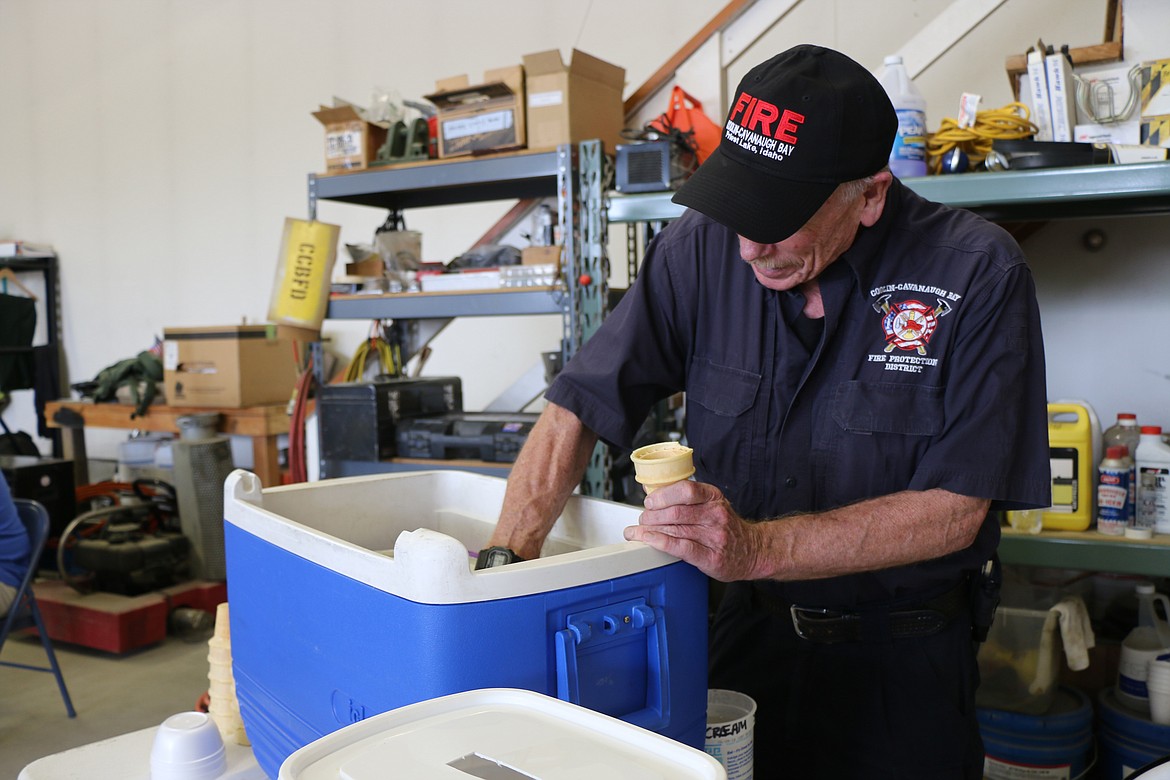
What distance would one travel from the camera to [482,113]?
2645 mm

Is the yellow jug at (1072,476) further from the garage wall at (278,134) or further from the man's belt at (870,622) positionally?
the man's belt at (870,622)

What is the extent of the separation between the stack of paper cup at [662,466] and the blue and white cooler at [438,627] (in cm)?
8

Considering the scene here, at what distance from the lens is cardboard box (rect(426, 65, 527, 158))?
2.58m

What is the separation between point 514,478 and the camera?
120cm

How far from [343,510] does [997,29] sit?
2876 millimetres

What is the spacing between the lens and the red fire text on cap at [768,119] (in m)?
1.10

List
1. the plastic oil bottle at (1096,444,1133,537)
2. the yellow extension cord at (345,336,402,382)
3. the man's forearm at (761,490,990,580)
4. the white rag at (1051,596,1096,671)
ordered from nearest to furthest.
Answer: the man's forearm at (761,490,990,580)
the plastic oil bottle at (1096,444,1133,537)
the white rag at (1051,596,1096,671)
the yellow extension cord at (345,336,402,382)

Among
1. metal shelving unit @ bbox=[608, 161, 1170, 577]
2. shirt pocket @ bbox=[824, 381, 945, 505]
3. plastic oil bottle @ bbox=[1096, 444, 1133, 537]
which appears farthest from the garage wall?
shirt pocket @ bbox=[824, 381, 945, 505]

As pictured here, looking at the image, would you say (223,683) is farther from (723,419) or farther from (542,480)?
(723,419)

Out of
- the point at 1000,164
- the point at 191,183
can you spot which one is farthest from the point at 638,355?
the point at 191,183

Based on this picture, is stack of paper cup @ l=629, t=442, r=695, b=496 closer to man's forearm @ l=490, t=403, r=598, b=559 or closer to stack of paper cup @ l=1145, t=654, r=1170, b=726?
man's forearm @ l=490, t=403, r=598, b=559

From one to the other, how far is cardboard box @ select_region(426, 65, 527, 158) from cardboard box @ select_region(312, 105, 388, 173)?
289 millimetres

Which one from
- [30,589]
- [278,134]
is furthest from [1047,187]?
[278,134]

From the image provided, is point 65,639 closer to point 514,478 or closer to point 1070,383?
point 514,478
